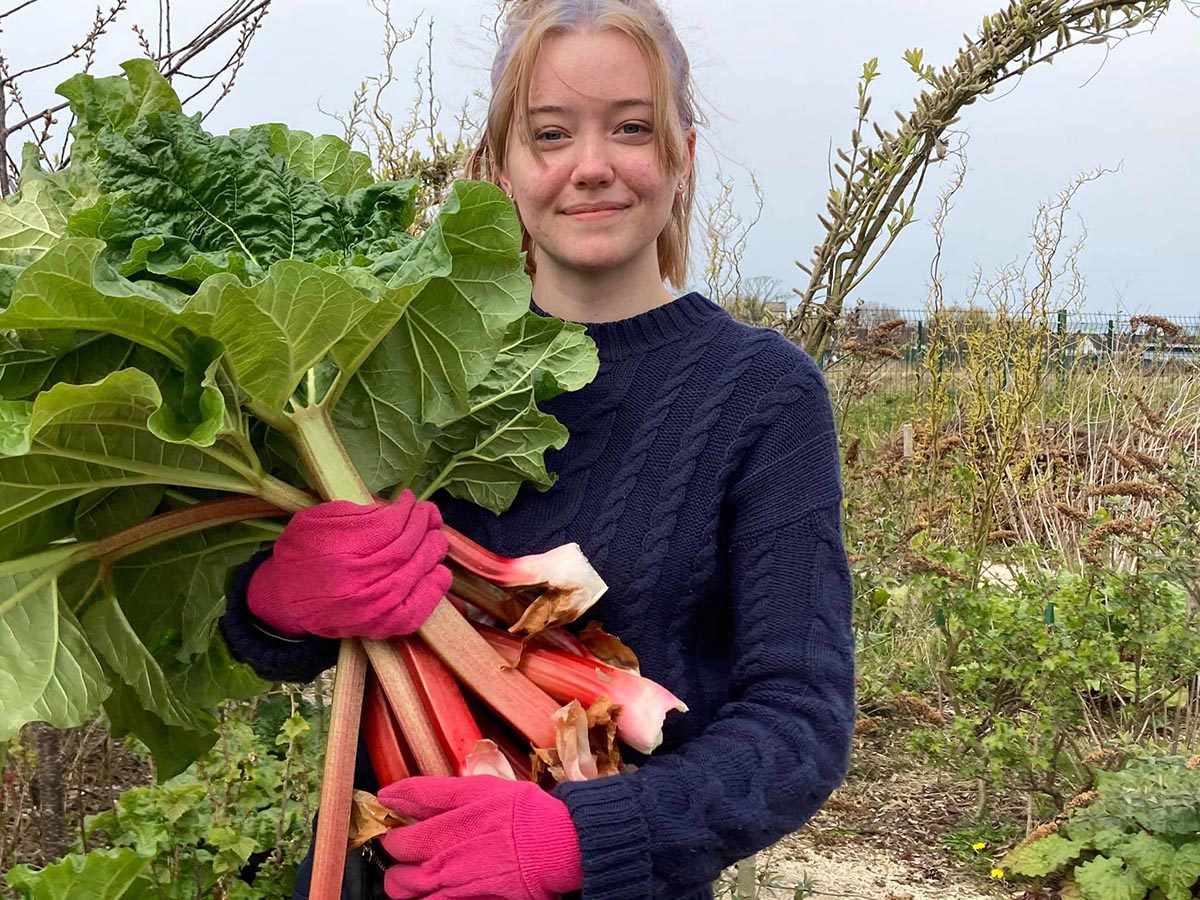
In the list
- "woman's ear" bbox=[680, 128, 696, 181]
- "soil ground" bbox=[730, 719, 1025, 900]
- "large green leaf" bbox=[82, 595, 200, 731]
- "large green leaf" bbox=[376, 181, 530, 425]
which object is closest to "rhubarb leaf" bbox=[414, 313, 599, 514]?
"large green leaf" bbox=[376, 181, 530, 425]

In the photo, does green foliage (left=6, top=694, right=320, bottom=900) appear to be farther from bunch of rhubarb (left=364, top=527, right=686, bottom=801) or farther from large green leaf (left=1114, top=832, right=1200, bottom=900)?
large green leaf (left=1114, top=832, right=1200, bottom=900)

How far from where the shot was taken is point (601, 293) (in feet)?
5.48

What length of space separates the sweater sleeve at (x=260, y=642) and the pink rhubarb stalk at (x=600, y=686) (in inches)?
10.3

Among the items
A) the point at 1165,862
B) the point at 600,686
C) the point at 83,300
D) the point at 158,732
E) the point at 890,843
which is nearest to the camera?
the point at 83,300

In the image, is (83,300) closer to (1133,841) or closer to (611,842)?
(611,842)

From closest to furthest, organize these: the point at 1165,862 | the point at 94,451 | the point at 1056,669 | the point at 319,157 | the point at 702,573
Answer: the point at 94,451, the point at 702,573, the point at 319,157, the point at 1165,862, the point at 1056,669

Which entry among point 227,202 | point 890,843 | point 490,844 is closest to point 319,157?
point 227,202

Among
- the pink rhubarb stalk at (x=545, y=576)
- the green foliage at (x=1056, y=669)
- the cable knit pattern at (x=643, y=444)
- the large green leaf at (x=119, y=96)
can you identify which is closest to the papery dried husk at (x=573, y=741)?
the pink rhubarb stalk at (x=545, y=576)

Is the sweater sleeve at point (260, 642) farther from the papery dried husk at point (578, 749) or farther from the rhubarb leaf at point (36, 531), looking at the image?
the papery dried husk at point (578, 749)

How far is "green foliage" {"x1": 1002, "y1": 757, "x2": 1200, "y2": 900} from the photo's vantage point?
3184 millimetres

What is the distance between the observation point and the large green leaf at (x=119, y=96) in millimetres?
1464

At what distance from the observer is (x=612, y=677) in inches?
55.1

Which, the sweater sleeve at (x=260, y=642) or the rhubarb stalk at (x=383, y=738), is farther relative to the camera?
the sweater sleeve at (x=260, y=642)

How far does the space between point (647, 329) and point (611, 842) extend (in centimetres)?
76
